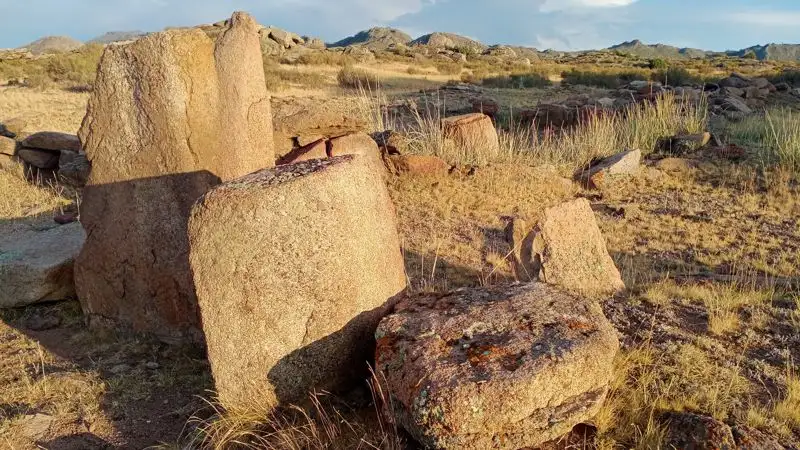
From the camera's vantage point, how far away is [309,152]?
6996mm

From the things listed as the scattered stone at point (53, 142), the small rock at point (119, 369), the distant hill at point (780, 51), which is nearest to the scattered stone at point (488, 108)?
the scattered stone at point (53, 142)

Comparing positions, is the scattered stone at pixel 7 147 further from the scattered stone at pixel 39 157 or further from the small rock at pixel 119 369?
the small rock at pixel 119 369

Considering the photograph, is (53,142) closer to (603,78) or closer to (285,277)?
Result: (285,277)

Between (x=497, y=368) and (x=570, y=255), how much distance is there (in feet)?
7.68

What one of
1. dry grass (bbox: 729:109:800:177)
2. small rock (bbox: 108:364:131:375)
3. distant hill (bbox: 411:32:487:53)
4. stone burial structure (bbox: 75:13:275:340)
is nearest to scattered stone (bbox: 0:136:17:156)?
stone burial structure (bbox: 75:13:275:340)

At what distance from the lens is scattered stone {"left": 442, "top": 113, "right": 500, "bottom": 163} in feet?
28.2

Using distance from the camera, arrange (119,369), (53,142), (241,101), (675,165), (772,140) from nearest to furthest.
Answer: (119,369)
(241,101)
(53,142)
(675,165)
(772,140)

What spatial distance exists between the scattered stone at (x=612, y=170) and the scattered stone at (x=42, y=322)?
6521 mm

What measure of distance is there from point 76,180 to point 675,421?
7699 mm

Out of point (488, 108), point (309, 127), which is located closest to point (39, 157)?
point (309, 127)

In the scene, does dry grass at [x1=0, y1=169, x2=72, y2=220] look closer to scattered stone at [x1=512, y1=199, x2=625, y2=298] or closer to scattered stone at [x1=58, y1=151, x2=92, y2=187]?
scattered stone at [x1=58, y1=151, x2=92, y2=187]

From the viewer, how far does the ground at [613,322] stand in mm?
3072

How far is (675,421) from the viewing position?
2.75 metres

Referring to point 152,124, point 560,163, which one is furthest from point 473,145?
point 152,124
